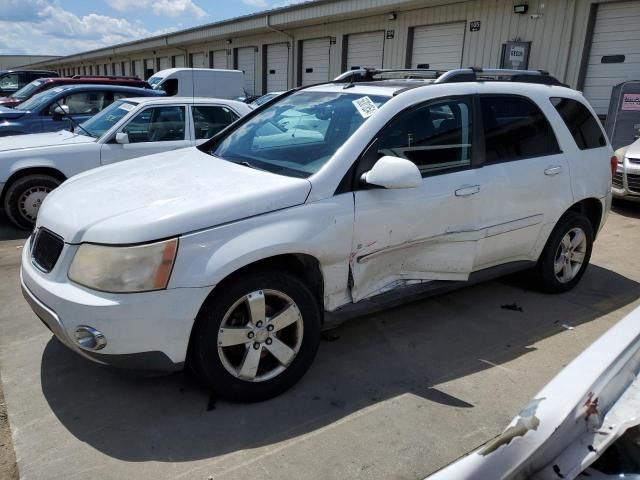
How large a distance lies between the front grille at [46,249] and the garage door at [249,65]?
20.4 m

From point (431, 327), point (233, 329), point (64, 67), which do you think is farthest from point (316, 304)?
point (64, 67)

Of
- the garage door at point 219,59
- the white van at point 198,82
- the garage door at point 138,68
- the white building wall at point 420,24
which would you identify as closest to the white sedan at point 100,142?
the white building wall at point 420,24

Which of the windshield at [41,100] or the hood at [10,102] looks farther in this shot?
the hood at [10,102]

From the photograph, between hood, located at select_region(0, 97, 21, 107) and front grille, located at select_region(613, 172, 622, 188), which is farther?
hood, located at select_region(0, 97, 21, 107)

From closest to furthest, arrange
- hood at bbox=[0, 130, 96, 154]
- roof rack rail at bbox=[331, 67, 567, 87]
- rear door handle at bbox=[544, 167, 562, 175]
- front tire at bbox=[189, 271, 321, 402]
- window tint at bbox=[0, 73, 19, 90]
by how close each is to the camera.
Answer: front tire at bbox=[189, 271, 321, 402] → roof rack rail at bbox=[331, 67, 567, 87] → rear door handle at bbox=[544, 167, 562, 175] → hood at bbox=[0, 130, 96, 154] → window tint at bbox=[0, 73, 19, 90]

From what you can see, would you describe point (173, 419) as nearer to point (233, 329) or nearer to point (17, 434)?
point (233, 329)

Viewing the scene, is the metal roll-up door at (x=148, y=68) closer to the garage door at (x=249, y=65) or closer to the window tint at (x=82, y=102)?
the garage door at (x=249, y=65)

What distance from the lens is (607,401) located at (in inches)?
67.1

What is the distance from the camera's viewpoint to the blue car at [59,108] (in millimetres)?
8602

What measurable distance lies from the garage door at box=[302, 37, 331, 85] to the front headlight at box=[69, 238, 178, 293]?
52.9 ft

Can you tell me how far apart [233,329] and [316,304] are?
1.66ft

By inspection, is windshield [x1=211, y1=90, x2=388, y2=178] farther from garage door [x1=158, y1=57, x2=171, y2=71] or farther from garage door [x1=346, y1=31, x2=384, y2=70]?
garage door [x1=158, y1=57, x2=171, y2=71]

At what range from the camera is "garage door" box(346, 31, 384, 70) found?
52.7 ft

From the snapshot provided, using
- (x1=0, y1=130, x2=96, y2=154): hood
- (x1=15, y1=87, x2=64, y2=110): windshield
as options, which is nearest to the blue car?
(x1=15, y1=87, x2=64, y2=110): windshield
